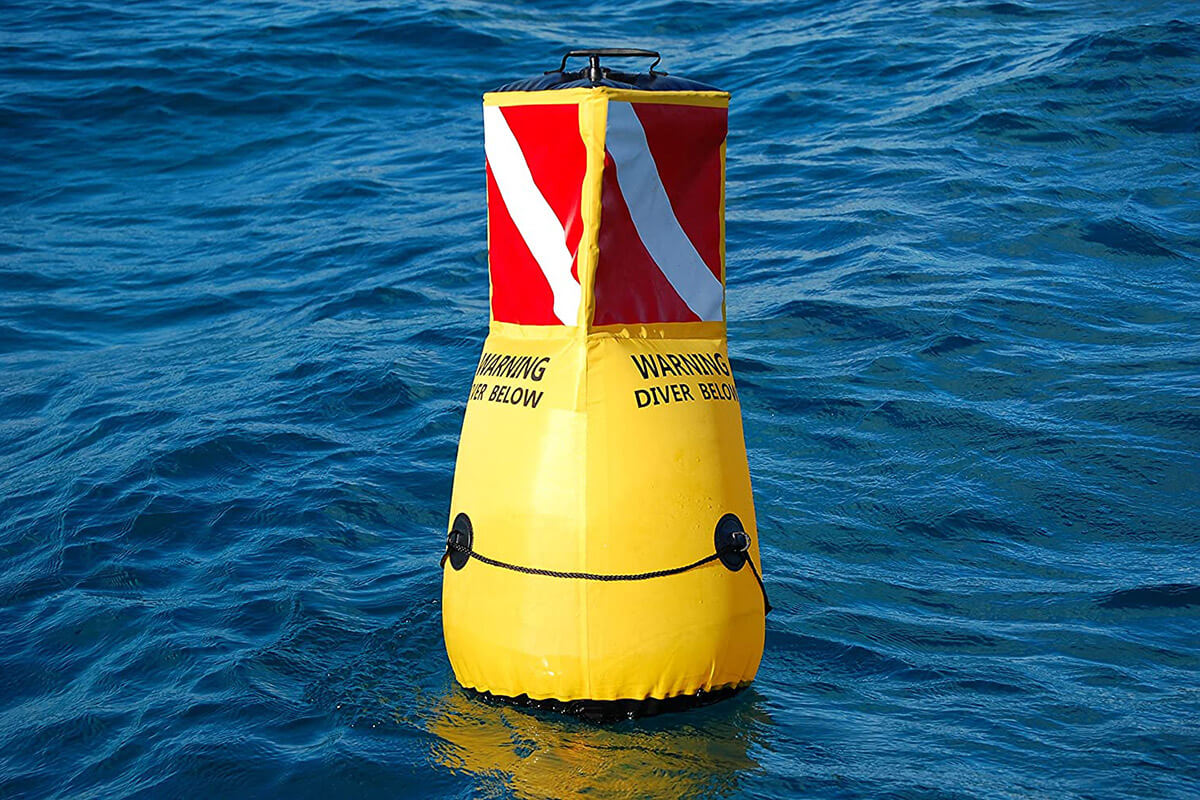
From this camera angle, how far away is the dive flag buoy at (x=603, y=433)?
3.87 m

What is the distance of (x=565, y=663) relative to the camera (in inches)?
152

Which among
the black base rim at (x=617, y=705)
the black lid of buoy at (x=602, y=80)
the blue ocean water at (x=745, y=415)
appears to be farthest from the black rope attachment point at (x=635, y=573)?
the black lid of buoy at (x=602, y=80)

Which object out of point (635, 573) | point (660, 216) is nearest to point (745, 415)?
point (660, 216)

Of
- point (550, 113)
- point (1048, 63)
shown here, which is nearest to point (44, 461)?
point (550, 113)

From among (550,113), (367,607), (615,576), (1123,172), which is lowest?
(367,607)

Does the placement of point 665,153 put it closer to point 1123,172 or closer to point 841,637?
point 841,637

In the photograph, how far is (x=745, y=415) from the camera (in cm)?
697

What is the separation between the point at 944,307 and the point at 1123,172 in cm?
263

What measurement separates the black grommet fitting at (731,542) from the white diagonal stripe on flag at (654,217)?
2.28 feet

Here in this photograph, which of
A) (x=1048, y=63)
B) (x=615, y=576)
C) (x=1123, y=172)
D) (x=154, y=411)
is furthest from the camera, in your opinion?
(x=1048, y=63)

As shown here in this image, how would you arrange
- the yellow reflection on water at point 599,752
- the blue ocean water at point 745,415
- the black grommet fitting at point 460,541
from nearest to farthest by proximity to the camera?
1. the yellow reflection on water at point 599,752
2. the black grommet fitting at point 460,541
3. the blue ocean water at point 745,415

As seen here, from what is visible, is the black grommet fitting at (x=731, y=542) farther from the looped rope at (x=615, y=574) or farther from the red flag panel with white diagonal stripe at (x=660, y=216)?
the red flag panel with white diagonal stripe at (x=660, y=216)

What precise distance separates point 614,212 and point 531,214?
0.29m

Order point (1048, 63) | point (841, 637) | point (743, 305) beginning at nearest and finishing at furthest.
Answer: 1. point (841, 637)
2. point (743, 305)
3. point (1048, 63)
